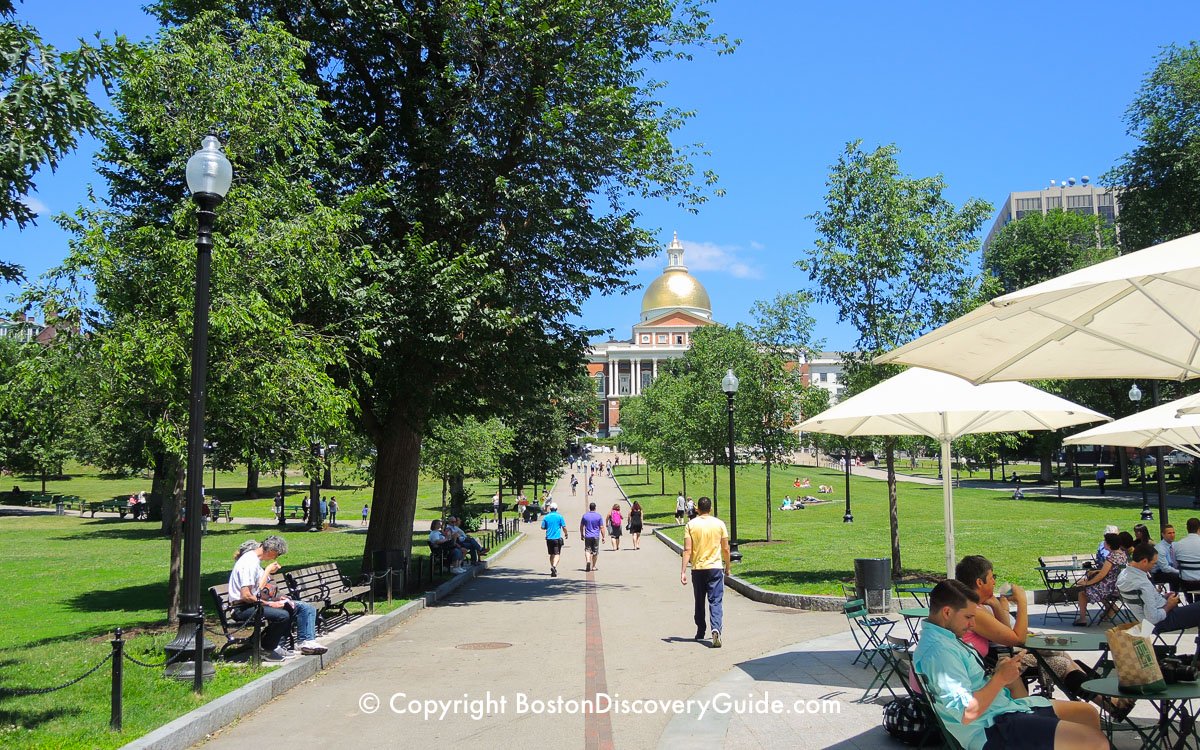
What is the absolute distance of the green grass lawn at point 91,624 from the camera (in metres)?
7.30

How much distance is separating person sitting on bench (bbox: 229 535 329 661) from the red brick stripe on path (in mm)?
3138

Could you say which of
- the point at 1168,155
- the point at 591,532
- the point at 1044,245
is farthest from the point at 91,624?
the point at 1044,245

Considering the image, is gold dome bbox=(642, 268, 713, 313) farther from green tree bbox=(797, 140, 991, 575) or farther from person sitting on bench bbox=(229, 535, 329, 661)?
person sitting on bench bbox=(229, 535, 329, 661)

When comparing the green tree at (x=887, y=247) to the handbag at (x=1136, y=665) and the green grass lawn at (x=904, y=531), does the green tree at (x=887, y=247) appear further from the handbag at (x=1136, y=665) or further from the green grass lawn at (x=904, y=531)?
the handbag at (x=1136, y=665)

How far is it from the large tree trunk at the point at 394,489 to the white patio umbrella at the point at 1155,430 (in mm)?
12434

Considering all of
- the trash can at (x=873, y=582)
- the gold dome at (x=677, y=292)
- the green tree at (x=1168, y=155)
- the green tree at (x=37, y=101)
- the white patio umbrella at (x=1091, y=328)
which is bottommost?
the trash can at (x=873, y=582)

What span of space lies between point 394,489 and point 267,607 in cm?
868

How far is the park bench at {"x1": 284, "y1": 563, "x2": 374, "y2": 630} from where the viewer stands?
38.4 feet

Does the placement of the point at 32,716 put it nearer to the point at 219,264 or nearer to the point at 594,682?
the point at 594,682

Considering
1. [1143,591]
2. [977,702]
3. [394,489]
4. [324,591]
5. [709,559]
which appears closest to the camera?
[977,702]

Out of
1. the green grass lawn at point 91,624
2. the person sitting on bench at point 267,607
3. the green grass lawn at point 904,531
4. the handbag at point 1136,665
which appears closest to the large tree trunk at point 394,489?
the green grass lawn at point 91,624

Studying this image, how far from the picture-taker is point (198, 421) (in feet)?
27.9

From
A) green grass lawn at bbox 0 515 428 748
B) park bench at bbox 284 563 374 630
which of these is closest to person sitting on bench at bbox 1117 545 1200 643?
green grass lawn at bbox 0 515 428 748

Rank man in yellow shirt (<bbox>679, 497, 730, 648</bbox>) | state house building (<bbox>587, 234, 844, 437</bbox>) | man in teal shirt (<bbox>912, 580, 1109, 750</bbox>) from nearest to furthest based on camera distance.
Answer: man in teal shirt (<bbox>912, 580, 1109, 750</bbox>), man in yellow shirt (<bbox>679, 497, 730, 648</bbox>), state house building (<bbox>587, 234, 844, 437</bbox>)
